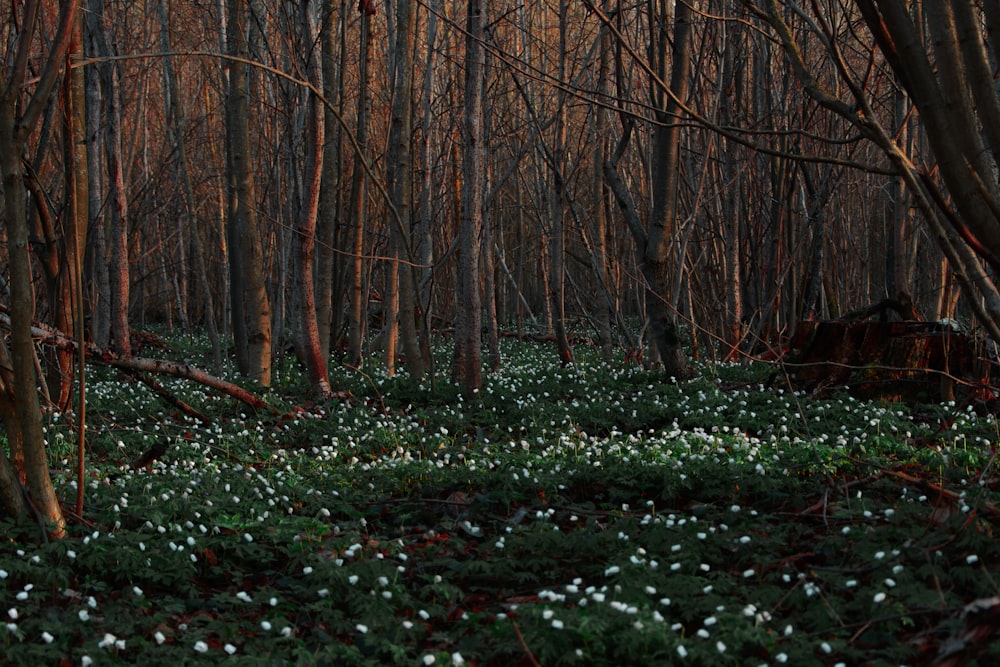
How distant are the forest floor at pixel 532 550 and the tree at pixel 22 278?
23 cm

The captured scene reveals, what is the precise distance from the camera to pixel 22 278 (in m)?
4.34

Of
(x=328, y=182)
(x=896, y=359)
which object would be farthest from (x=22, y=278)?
(x=328, y=182)

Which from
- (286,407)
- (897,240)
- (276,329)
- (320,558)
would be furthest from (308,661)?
(276,329)

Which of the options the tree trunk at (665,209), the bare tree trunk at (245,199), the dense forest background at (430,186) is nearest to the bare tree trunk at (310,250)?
the dense forest background at (430,186)

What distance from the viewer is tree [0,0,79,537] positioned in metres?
4.22

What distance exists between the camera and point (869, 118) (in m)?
3.68

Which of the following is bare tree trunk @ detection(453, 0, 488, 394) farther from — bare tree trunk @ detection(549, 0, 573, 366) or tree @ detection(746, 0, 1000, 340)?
tree @ detection(746, 0, 1000, 340)

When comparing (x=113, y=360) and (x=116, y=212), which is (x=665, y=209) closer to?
(x=113, y=360)

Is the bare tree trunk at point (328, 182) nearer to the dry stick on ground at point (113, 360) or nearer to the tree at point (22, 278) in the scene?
the dry stick on ground at point (113, 360)

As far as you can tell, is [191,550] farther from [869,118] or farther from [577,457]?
[869,118]

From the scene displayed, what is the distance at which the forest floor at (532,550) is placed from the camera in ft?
10.8

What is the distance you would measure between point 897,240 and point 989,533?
7470 millimetres

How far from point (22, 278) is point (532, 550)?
2895 millimetres

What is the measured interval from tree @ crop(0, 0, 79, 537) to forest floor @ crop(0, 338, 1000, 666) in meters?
0.23
